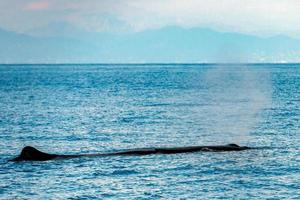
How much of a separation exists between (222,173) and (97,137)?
24.0 meters

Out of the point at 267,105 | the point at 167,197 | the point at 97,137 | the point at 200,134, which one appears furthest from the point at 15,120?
the point at 167,197

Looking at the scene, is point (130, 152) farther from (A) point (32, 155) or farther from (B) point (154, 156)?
(A) point (32, 155)

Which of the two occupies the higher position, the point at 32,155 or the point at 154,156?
the point at 32,155

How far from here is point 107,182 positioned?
40.2 meters

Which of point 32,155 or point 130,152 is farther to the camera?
point 130,152

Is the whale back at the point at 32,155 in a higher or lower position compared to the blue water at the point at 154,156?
higher

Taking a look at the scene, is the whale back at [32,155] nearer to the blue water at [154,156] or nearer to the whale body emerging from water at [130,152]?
the whale body emerging from water at [130,152]

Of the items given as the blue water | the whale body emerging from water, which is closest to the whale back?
the whale body emerging from water

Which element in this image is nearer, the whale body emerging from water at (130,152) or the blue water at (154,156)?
the blue water at (154,156)

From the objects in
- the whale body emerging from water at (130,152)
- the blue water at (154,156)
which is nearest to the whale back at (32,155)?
the whale body emerging from water at (130,152)

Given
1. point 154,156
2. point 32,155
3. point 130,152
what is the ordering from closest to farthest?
point 32,155 → point 154,156 → point 130,152

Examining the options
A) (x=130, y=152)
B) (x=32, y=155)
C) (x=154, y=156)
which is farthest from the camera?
(x=130, y=152)

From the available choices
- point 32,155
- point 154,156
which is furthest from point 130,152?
point 32,155

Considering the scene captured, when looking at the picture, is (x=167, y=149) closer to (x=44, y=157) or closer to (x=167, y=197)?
(x=44, y=157)
